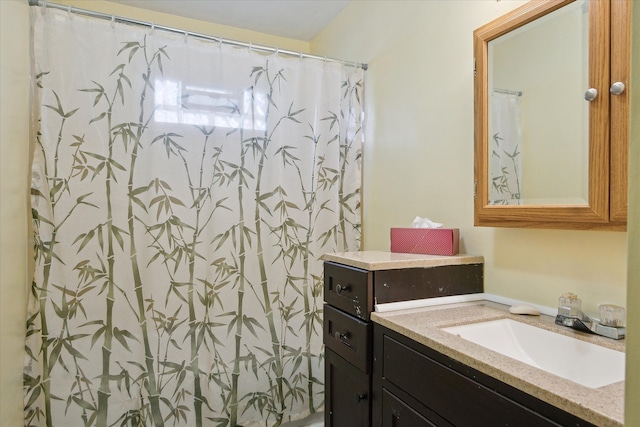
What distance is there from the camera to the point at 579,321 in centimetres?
100

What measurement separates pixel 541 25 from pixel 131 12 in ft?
8.46

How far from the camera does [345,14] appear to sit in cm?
242

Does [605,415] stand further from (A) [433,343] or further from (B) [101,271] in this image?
(B) [101,271]

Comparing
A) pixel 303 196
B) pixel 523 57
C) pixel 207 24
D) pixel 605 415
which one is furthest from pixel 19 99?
pixel 605 415

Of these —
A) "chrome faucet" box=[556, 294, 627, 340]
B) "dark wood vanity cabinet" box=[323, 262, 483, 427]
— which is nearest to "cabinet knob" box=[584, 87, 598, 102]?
"chrome faucet" box=[556, 294, 627, 340]

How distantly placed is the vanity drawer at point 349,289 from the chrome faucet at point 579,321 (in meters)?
0.57

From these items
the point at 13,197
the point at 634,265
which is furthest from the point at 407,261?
the point at 13,197

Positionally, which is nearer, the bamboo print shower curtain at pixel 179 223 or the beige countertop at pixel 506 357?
the beige countertop at pixel 506 357

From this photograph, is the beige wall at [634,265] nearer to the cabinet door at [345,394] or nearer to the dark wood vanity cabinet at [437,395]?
the dark wood vanity cabinet at [437,395]

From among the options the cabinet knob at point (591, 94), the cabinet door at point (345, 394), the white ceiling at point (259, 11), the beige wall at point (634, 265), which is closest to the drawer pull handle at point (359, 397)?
the cabinet door at point (345, 394)

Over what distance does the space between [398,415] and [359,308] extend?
1.15 ft

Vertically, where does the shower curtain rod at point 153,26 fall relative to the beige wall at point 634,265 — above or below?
above

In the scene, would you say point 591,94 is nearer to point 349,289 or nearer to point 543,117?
point 543,117

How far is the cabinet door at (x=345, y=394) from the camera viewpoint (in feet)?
4.08
